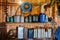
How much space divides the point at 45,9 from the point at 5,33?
1178 millimetres

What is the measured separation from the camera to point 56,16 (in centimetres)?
399

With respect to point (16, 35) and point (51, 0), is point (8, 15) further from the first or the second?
point (51, 0)

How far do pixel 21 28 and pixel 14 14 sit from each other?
1.47 ft

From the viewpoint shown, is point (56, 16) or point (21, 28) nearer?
point (21, 28)

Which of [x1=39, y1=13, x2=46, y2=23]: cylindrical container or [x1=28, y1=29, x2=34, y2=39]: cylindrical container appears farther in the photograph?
[x1=39, y1=13, x2=46, y2=23]: cylindrical container

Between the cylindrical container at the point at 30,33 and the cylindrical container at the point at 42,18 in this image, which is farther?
the cylindrical container at the point at 42,18

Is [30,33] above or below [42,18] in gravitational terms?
below

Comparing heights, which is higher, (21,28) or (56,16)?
(56,16)

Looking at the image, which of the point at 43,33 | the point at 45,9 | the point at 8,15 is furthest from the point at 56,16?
the point at 8,15

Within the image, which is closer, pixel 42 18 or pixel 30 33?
pixel 30 33

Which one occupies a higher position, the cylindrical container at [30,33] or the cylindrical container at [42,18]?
the cylindrical container at [42,18]

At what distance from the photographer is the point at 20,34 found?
3.72m

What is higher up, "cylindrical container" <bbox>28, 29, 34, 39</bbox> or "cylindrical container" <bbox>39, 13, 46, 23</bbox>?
"cylindrical container" <bbox>39, 13, 46, 23</bbox>

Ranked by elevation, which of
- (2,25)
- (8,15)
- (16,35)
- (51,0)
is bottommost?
(16,35)
